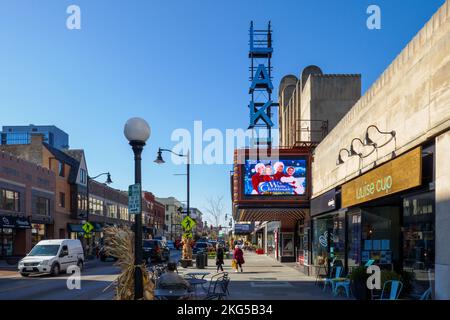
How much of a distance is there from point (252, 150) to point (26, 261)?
12.7m

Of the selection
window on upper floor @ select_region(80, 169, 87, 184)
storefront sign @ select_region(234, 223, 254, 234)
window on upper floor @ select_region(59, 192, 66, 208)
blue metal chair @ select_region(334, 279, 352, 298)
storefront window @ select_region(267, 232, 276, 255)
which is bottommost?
storefront sign @ select_region(234, 223, 254, 234)

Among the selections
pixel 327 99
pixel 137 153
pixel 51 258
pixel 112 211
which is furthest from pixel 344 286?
pixel 112 211

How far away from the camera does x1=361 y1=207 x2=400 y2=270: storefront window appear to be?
15.1 m

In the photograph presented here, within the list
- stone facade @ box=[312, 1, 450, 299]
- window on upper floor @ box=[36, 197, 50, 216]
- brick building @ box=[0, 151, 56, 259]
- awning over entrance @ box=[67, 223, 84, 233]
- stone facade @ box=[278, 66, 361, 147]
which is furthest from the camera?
awning over entrance @ box=[67, 223, 84, 233]

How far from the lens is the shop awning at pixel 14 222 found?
124 feet

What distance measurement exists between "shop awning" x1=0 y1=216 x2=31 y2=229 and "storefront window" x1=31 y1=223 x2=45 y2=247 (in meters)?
2.94

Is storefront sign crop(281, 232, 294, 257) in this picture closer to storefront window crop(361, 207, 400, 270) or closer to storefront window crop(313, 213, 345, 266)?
storefront window crop(313, 213, 345, 266)

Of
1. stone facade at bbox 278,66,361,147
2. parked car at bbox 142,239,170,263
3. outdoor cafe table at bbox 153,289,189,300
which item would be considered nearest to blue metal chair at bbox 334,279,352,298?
outdoor cafe table at bbox 153,289,189,300

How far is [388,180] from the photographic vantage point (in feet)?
39.3

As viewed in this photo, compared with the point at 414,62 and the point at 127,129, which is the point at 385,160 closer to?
the point at 414,62

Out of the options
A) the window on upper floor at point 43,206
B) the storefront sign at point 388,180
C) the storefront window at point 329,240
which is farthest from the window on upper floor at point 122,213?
the storefront sign at point 388,180

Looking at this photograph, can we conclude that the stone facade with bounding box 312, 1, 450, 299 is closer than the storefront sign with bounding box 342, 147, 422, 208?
Yes

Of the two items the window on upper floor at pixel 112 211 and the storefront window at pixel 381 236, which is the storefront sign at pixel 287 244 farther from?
the window on upper floor at pixel 112 211
